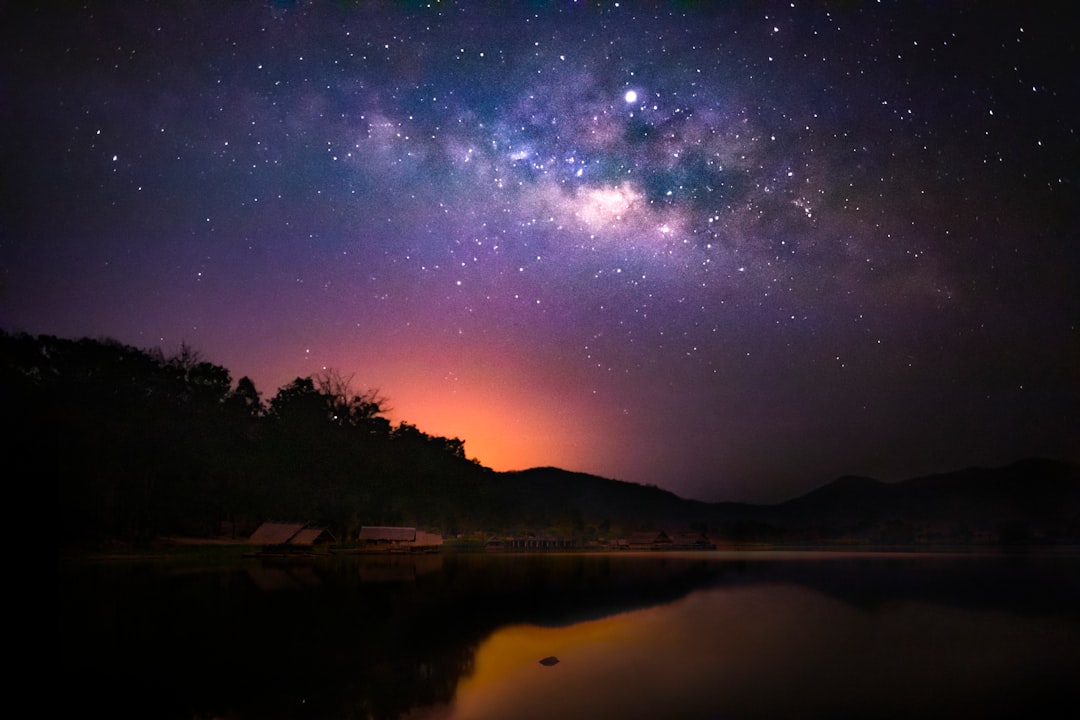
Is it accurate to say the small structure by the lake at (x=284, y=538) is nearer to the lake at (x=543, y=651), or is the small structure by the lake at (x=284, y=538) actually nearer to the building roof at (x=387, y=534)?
the building roof at (x=387, y=534)

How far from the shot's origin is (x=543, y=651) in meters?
19.6

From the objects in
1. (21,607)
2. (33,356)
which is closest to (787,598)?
(21,607)

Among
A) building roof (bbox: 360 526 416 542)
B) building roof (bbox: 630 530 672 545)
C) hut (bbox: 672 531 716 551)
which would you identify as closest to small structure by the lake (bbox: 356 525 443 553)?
building roof (bbox: 360 526 416 542)

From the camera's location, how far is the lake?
13.8m

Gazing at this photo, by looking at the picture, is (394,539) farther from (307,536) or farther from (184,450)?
(184,450)

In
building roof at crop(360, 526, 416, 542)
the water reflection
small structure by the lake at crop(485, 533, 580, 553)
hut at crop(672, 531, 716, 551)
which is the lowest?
hut at crop(672, 531, 716, 551)

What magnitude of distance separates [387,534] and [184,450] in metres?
23.8

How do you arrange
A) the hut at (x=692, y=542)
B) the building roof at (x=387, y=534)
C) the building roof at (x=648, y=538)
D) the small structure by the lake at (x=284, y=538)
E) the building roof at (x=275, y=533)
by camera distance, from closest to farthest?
the small structure by the lake at (x=284, y=538)
the building roof at (x=275, y=533)
the building roof at (x=387, y=534)
the building roof at (x=648, y=538)
the hut at (x=692, y=542)

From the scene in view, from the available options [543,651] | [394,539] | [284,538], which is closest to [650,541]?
[394,539]

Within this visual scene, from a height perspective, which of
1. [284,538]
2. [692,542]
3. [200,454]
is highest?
[200,454]

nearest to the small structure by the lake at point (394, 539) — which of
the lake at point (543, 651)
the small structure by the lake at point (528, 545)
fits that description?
the small structure by the lake at point (528, 545)

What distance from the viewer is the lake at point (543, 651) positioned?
45.3 feet

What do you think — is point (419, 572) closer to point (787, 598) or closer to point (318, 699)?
point (787, 598)

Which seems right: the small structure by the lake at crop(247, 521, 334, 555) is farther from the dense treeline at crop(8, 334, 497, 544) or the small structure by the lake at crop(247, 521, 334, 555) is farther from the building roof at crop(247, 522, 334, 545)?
the dense treeline at crop(8, 334, 497, 544)
